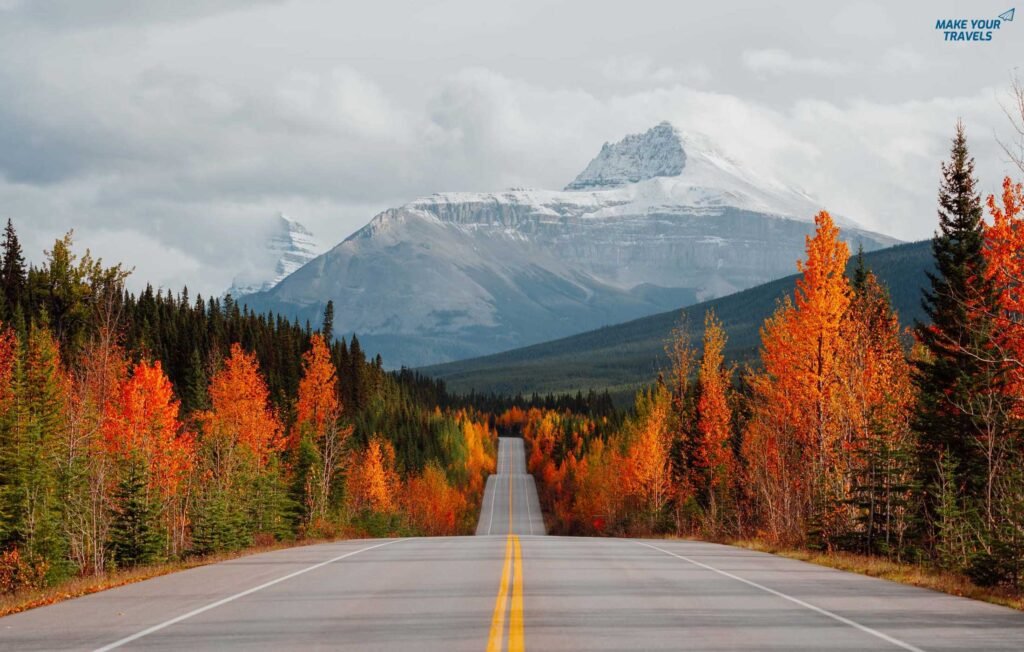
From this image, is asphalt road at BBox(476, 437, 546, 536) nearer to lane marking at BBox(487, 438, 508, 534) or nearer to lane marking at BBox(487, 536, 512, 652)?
lane marking at BBox(487, 438, 508, 534)

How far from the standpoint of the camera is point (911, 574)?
70.2 feet

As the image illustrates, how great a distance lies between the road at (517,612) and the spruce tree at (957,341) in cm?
1242

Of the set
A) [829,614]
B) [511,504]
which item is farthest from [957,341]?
[511,504]

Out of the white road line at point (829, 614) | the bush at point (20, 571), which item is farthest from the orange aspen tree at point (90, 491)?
the white road line at point (829, 614)

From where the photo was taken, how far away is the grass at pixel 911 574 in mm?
17203

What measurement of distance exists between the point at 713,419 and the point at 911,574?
3632 centimetres

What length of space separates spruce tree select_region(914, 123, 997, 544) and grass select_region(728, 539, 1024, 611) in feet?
15.7

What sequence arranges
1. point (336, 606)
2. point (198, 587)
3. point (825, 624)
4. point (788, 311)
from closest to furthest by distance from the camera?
point (825, 624) → point (336, 606) → point (198, 587) → point (788, 311)

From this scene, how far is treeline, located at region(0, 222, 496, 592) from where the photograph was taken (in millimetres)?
39781

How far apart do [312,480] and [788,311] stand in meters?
38.8

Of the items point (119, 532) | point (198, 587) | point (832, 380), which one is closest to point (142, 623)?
point (198, 587)

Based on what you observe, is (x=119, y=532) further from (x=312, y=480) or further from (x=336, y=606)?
(x=312, y=480)

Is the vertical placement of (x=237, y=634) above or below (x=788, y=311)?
below

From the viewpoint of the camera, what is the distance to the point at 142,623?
45.2 ft
